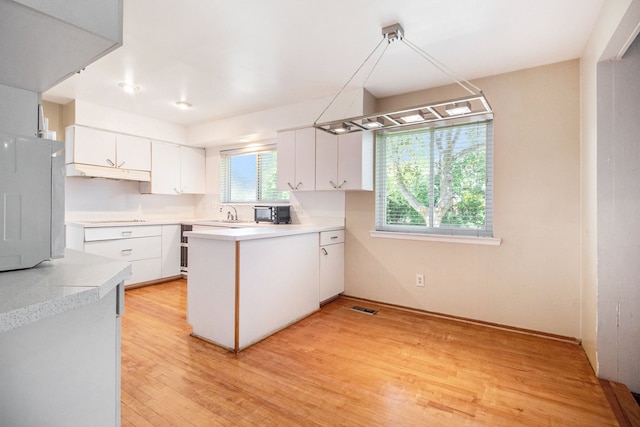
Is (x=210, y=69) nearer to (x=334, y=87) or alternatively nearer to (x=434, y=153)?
(x=334, y=87)

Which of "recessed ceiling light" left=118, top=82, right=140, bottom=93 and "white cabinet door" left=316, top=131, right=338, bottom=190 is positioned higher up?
"recessed ceiling light" left=118, top=82, right=140, bottom=93

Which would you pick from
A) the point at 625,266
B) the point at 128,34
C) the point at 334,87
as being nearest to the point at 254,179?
the point at 334,87

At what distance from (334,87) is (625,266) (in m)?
2.80

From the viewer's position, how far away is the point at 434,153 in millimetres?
3305

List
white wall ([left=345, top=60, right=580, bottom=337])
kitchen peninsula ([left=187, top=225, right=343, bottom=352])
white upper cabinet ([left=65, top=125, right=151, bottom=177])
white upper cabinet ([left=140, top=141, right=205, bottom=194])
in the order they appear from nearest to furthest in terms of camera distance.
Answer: kitchen peninsula ([left=187, top=225, right=343, bottom=352]), white wall ([left=345, top=60, right=580, bottom=337]), white upper cabinet ([left=65, top=125, right=151, bottom=177]), white upper cabinet ([left=140, top=141, right=205, bottom=194])

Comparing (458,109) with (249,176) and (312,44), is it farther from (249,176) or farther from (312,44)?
(249,176)

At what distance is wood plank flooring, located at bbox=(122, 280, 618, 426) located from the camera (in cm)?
171

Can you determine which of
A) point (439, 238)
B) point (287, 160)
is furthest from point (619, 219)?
point (287, 160)

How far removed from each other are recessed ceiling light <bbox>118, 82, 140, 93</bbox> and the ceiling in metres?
0.09

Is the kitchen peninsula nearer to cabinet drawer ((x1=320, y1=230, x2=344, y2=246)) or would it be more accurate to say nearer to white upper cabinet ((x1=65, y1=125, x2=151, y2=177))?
cabinet drawer ((x1=320, y1=230, x2=344, y2=246))

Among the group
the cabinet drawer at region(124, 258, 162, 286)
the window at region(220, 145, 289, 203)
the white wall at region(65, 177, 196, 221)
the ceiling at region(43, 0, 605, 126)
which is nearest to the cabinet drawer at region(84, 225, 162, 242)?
the cabinet drawer at region(124, 258, 162, 286)

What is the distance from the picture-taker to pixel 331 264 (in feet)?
11.8

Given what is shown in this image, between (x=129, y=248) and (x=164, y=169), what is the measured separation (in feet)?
4.22

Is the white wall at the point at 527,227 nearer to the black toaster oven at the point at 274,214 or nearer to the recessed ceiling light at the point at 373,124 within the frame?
the recessed ceiling light at the point at 373,124
